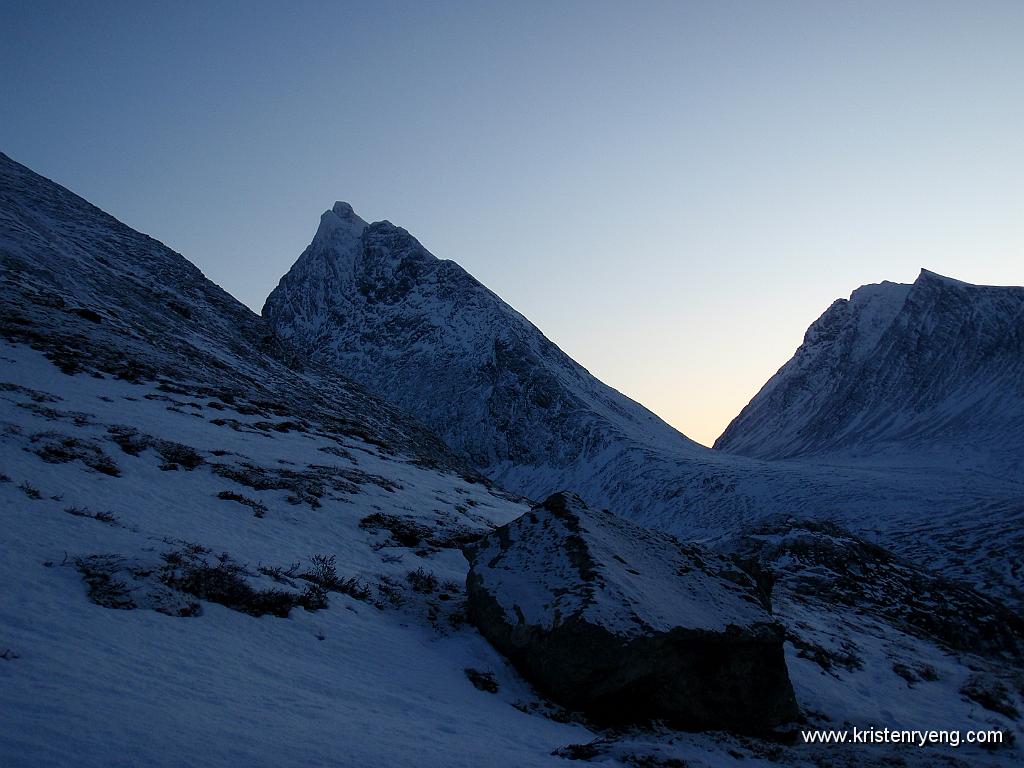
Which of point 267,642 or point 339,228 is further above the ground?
point 339,228

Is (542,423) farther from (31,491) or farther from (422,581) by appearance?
(31,491)

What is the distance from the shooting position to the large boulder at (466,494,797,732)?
8938 mm

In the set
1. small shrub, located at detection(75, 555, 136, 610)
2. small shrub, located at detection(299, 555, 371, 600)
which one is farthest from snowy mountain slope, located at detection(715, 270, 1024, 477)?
small shrub, located at detection(75, 555, 136, 610)

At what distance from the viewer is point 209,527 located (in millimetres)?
11797

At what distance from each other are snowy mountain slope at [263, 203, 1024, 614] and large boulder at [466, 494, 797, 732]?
3502 cm

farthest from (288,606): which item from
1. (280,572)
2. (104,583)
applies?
(104,583)

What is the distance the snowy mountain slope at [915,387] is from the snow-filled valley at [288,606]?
67205 mm

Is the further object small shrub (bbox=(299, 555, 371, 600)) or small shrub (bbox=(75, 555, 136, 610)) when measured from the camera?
small shrub (bbox=(299, 555, 371, 600))

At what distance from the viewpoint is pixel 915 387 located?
101875 mm

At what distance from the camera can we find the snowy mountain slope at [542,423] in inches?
2008

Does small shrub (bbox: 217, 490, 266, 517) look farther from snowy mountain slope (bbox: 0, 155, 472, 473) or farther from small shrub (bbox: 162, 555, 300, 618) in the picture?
snowy mountain slope (bbox: 0, 155, 472, 473)

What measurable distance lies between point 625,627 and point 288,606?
4.82 m

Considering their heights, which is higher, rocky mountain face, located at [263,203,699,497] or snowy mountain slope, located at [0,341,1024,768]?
rocky mountain face, located at [263,203,699,497]

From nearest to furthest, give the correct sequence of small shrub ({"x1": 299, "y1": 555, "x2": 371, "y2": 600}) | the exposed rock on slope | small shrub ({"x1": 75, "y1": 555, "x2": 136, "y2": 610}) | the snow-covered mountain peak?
small shrub ({"x1": 75, "y1": 555, "x2": 136, "y2": 610}) → small shrub ({"x1": 299, "y1": 555, "x2": 371, "y2": 600}) → the exposed rock on slope → the snow-covered mountain peak
